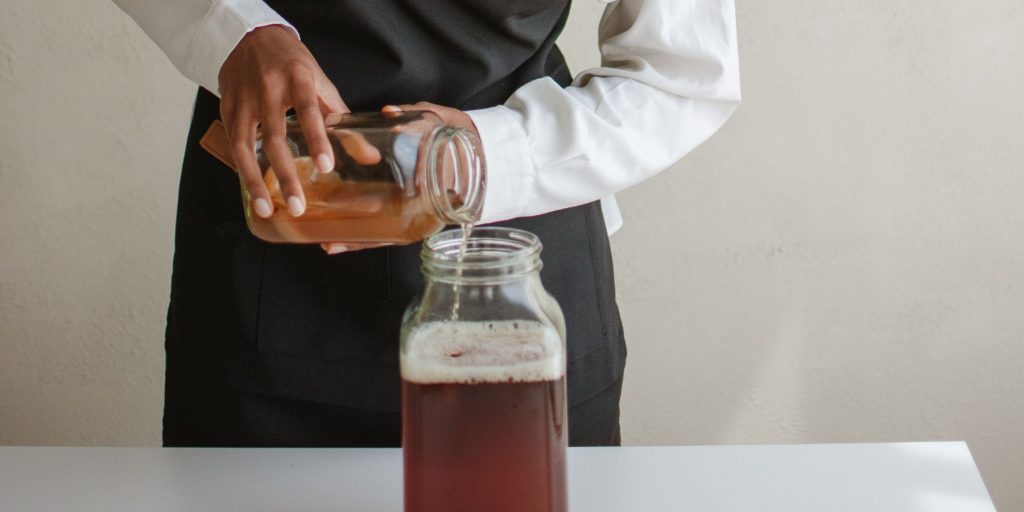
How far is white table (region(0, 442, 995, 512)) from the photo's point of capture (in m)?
0.71

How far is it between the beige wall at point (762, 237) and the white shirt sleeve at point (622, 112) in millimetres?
679

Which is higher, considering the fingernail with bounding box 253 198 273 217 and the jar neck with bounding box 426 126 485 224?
the jar neck with bounding box 426 126 485 224

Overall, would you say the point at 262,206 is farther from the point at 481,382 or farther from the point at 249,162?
the point at 481,382

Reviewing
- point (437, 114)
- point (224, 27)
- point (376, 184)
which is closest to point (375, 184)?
point (376, 184)

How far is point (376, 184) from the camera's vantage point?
0.65 meters

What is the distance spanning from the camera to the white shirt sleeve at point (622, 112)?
0.82 meters

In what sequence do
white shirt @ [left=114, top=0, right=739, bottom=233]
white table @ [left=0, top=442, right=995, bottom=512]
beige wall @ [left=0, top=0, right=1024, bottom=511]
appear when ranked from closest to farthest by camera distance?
white table @ [left=0, top=442, right=995, bottom=512]
white shirt @ [left=114, top=0, right=739, bottom=233]
beige wall @ [left=0, top=0, right=1024, bottom=511]

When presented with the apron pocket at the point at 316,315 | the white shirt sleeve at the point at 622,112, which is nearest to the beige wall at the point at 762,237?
the white shirt sleeve at the point at 622,112

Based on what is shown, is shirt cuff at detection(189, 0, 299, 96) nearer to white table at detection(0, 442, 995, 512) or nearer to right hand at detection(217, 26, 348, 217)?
right hand at detection(217, 26, 348, 217)

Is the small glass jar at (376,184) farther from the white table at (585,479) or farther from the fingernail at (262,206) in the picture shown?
the white table at (585,479)

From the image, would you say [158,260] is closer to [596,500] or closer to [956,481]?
[596,500]

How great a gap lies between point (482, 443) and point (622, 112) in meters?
0.38

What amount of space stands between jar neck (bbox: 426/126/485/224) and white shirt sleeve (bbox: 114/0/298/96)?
201 millimetres

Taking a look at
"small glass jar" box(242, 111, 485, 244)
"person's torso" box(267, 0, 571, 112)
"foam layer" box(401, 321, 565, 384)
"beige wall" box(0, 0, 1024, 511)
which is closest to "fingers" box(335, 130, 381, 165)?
"small glass jar" box(242, 111, 485, 244)
